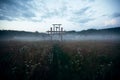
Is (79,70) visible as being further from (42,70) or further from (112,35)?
(112,35)

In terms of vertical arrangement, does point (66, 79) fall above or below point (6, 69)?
below

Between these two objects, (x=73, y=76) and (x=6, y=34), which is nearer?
(x=73, y=76)

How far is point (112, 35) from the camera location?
46.6m

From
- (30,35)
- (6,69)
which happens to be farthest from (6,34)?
(6,69)

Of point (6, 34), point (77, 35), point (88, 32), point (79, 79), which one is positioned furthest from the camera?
point (77, 35)

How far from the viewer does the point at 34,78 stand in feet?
14.6

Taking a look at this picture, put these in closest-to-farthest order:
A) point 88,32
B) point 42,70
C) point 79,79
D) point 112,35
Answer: point 79,79 → point 42,70 → point 112,35 → point 88,32

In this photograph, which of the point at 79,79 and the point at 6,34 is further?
the point at 6,34

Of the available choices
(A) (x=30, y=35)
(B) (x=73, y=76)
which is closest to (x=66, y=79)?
(B) (x=73, y=76)

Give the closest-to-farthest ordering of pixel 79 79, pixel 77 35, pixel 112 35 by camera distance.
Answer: pixel 79 79 → pixel 112 35 → pixel 77 35

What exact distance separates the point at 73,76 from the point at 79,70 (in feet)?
1.90

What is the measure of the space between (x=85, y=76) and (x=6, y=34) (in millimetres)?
47360

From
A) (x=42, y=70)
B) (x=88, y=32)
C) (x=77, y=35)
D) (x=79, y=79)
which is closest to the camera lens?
(x=79, y=79)

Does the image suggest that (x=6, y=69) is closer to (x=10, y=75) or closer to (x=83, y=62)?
(x=10, y=75)
